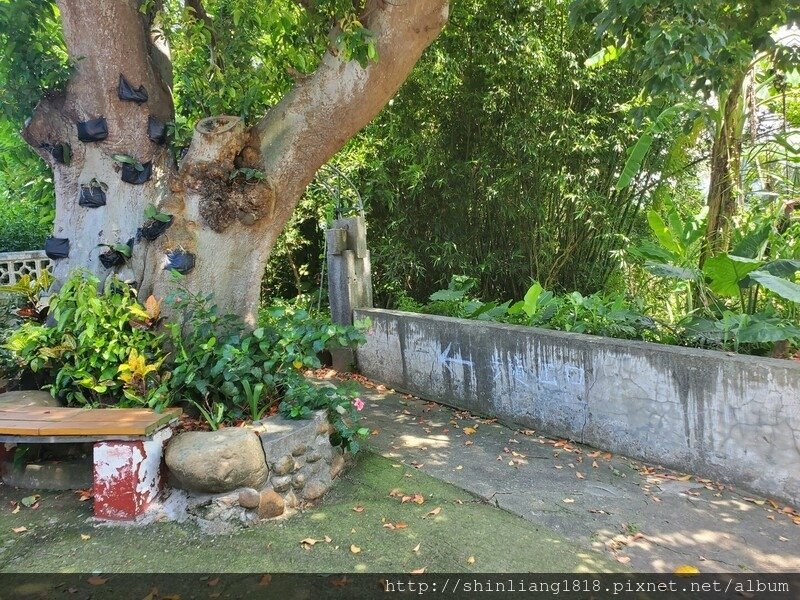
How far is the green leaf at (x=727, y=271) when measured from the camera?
3.82 m

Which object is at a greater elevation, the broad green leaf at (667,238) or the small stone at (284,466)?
the broad green leaf at (667,238)

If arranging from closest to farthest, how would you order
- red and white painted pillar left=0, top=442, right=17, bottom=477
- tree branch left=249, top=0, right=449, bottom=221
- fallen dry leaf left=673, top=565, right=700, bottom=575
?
fallen dry leaf left=673, top=565, right=700, bottom=575
red and white painted pillar left=0, top=442, right=17, bottom=477
tree branch left=249, top=0, right=449, bottom=221

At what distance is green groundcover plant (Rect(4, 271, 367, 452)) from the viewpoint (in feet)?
10.8

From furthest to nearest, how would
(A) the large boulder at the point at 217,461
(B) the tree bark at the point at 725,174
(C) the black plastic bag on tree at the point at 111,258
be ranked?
(B) the tree bark at the point at 725,174 → (C) the black plastic bag on tree at the point at 111,258 → (A) the large boulder at the point at 217,461

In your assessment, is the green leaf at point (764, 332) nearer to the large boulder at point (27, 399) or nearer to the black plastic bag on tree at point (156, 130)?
the black plastic bag on tree at point (156, 130)

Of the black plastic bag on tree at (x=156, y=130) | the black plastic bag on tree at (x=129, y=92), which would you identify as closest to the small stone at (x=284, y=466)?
the black plastic bag on tree at (x=156, y=130)

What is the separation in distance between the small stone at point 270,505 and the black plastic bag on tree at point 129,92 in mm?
2799

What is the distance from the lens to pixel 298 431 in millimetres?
3213

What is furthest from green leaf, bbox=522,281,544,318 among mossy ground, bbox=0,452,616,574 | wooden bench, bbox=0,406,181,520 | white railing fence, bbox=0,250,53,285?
white railing fence, bbox=0,250,53,285

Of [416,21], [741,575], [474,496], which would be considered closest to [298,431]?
[474,496]

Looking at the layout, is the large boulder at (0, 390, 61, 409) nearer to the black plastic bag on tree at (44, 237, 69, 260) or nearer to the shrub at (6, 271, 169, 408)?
the shrub at (6, 271, 169, 408)

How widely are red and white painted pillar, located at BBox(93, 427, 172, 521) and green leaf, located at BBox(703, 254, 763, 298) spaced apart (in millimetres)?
3796

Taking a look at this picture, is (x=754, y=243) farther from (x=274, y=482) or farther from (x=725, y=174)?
(x=274, y=482)

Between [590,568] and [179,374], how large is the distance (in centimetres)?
245
